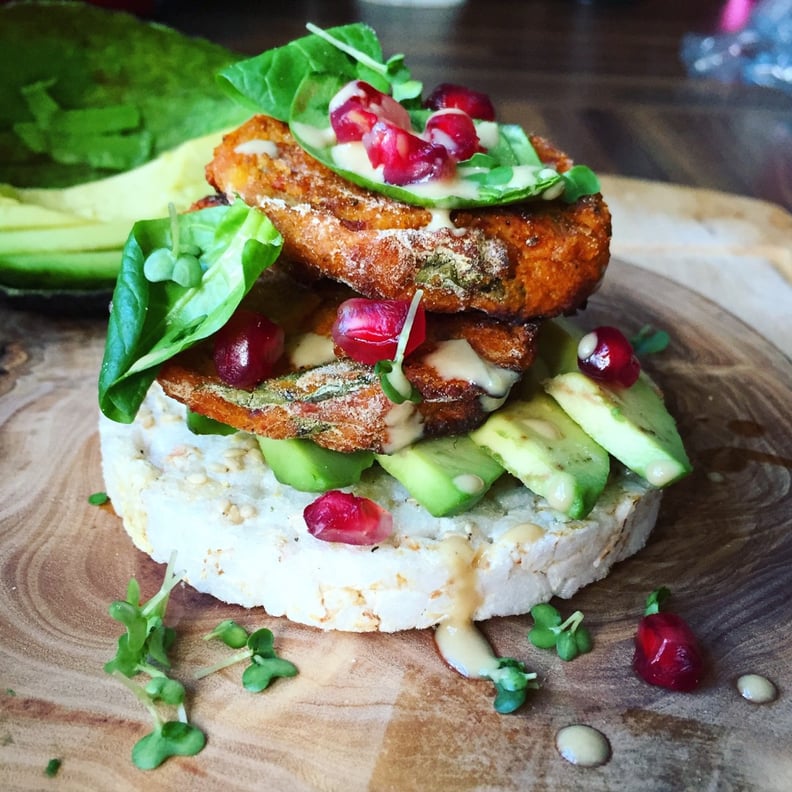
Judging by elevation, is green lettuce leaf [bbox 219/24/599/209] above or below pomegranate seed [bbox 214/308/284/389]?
above

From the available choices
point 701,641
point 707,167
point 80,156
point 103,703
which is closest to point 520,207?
point 701,641

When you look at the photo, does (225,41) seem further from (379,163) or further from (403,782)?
(403,782)

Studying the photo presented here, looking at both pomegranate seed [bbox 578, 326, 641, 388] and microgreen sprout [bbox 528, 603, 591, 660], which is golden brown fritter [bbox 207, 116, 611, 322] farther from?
microgreen sprout [bbox 528, 603, 591, 660]

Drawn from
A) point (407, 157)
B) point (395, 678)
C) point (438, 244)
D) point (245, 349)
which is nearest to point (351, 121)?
point (407, 157)

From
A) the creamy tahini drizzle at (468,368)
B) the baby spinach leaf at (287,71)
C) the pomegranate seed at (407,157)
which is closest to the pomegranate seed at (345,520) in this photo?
the creamy tahini drizzle at (468,368)

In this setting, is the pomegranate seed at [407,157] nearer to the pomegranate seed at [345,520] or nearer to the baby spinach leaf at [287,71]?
the baby spinach leaf at [287,71]

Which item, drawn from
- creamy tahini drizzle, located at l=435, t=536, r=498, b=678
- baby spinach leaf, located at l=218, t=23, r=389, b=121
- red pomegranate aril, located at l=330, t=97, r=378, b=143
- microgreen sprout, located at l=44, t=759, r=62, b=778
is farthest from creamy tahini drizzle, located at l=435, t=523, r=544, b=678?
baby spinach leaf, located at l=218, t=23, r=389, b=121
